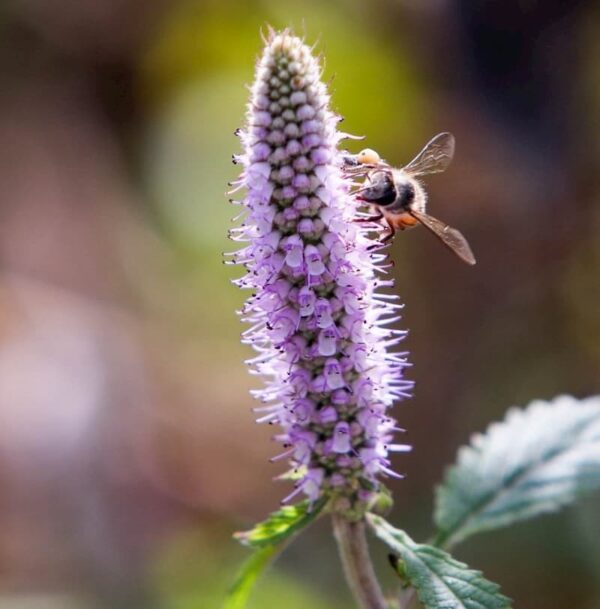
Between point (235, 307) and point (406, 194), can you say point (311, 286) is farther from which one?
point (235, 307)

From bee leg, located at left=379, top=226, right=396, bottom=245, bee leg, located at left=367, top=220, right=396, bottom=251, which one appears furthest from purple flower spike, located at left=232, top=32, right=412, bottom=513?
bee leg, located at left=379, top=226, right=396, bottom=245

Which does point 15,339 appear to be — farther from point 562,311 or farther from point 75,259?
point 562,311

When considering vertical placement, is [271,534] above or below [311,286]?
below

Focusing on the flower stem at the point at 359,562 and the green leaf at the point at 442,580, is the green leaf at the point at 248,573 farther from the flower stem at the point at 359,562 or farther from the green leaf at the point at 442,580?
the green leaf at the point at 442,580

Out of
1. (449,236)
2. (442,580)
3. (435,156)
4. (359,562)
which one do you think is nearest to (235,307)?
(435,156)

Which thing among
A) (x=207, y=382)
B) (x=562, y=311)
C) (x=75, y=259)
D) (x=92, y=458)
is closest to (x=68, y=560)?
(x=92, y=458)

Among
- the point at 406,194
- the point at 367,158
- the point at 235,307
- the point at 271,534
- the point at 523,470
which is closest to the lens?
the point at 271,534
